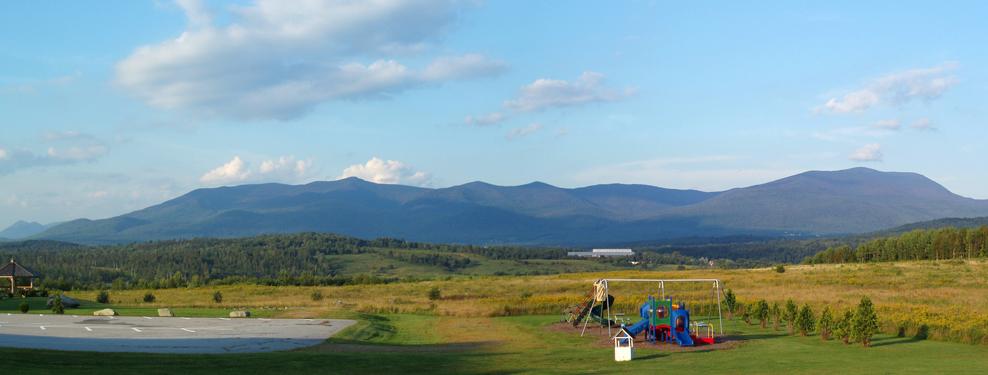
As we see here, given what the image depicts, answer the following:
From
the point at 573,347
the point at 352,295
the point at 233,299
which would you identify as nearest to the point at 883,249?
the point at 352,295

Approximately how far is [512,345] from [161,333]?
14074mm

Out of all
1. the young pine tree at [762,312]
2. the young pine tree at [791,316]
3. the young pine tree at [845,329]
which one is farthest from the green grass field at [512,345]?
the young pine tree at [762,312]

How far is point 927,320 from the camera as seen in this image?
32.0m

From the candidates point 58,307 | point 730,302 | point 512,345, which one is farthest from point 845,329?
point 58,307

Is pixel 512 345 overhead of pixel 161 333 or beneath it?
beneath

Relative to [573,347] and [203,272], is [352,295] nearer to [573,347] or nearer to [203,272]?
[573,347]

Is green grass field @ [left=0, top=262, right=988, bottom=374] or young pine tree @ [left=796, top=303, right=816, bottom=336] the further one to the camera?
young pine tree @ [left=796, top=303, right=816, bottom=336]

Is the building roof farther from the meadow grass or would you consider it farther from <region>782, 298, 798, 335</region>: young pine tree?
<region>782, 298, 798, 335</region>: young pine tree

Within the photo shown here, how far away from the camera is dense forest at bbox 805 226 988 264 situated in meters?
96.7

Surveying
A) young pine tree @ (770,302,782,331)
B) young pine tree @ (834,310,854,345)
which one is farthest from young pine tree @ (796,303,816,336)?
young pine tree @ (770,302,782,331)

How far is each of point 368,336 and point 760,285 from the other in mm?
38356

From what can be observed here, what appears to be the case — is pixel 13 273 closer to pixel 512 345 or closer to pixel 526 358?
pixel 512 345

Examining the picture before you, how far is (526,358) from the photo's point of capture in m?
26.5

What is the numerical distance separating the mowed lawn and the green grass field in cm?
4
